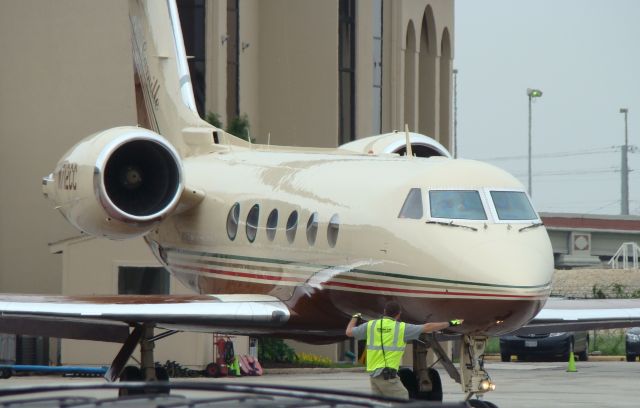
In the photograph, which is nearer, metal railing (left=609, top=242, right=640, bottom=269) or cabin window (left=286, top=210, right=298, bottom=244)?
cabin window (left=286, top=210, right=298, bottom=244)

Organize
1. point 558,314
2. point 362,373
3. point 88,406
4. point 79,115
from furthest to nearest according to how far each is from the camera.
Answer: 1. point 79,115
2. point 362,373
3. point 558,314
4. point 88,406

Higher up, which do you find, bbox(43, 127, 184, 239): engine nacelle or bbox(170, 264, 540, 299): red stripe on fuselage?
bbox(43, 127, 184, 239): engine nacelle

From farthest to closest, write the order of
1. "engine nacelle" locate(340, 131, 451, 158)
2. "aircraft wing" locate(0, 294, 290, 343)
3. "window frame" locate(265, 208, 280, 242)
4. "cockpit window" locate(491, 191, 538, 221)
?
"engine nacelle" locate(340, 131, 451, 158)
"window frame" locate(265, 208, 280, 242)
"aircraft wing" locate(0, 294, 290, 343)
"cockpit window" locate(491, 191, 538, 221)

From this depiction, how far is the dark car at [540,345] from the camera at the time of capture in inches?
1419

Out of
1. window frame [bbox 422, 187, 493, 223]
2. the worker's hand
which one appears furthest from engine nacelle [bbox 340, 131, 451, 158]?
the worker's hand

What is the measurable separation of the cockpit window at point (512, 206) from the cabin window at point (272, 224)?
3.31m

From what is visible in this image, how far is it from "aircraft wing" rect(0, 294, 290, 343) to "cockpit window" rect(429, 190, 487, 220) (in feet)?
9.01

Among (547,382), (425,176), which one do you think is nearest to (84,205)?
(425,176)

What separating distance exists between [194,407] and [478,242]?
9.91 m

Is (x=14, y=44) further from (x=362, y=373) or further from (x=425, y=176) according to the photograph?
(x=425, y=176)

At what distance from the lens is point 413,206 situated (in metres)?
15.9

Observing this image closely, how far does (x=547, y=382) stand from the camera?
2516cm

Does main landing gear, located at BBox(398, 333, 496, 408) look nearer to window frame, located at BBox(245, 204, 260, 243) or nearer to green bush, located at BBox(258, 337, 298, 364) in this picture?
window frame, located at BBox(245, 204, 260, 243)

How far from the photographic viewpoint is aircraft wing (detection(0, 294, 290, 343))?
1694 centimetres
